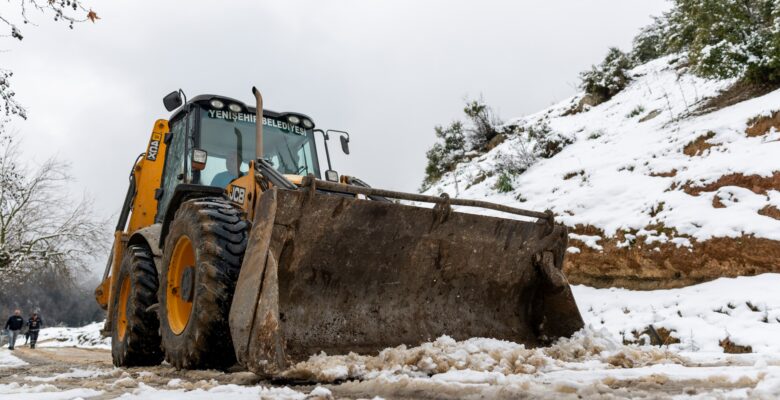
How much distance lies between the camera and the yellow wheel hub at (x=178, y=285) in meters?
4.37

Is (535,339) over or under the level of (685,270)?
under

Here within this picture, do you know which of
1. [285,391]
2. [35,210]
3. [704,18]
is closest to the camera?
[285,391]

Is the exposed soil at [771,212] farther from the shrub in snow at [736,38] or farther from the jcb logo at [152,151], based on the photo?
the jcb logo at [152,151]

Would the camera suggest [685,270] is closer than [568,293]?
No

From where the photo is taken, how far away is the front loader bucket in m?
3.50

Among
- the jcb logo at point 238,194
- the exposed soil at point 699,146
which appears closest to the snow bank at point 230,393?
the jcb logo at point 238,194

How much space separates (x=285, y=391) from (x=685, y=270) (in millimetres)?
6424

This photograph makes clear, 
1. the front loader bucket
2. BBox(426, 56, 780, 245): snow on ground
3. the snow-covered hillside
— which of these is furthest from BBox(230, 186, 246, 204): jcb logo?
BBox(426, 56, 780, 245): snow on ground

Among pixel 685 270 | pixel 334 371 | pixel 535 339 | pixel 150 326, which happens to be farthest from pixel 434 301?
pixel 685 270

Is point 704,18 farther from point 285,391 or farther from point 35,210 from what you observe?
point 35,210

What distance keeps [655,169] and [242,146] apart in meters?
7.04

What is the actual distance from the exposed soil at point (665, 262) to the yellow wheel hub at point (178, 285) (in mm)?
6120

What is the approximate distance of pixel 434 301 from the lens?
4.59 meters

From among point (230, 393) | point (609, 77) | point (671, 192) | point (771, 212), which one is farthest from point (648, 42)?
point (230, 393)
